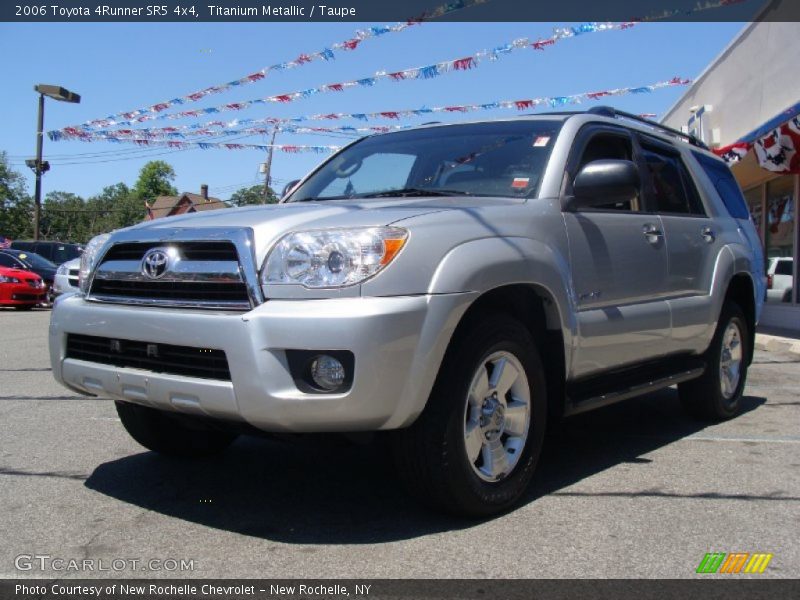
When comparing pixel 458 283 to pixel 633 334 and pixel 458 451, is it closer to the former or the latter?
pixel 458 451

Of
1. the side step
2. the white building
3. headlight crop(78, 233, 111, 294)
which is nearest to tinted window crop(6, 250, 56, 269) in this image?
the white building

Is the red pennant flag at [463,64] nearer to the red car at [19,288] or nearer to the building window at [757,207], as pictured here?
the building window at [757,207]

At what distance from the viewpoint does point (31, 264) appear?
Answer: 20344mm

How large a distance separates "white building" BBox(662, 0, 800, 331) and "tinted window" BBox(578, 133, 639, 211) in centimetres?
670

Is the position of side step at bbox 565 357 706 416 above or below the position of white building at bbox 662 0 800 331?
below

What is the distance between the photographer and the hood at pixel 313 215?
3250mm

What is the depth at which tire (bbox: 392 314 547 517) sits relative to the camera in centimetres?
323

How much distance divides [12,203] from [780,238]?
246ft

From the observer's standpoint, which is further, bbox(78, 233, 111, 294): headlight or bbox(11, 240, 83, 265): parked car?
bbox(11, 240, 83, 265): parked car

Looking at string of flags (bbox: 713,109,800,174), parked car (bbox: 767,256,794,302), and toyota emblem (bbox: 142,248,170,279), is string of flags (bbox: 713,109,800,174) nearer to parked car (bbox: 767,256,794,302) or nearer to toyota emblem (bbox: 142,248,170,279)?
parked car (bbox: 767,256,794,302)

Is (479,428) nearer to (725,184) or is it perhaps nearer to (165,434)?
(165,434)

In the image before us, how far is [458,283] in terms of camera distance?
3.25 m

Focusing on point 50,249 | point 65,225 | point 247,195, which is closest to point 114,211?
point 65,225

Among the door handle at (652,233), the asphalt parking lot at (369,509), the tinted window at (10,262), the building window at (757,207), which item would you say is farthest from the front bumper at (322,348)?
the tinted window at (10,262)
